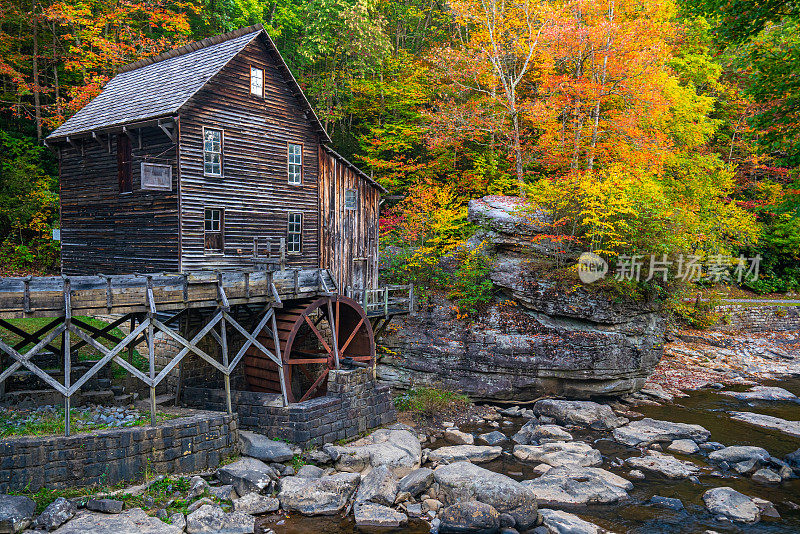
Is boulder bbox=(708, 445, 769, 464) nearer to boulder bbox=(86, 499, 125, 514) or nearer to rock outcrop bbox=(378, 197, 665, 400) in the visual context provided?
rock outcrop bbox=(378, 197, 665, 400)

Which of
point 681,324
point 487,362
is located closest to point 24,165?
point 487,362

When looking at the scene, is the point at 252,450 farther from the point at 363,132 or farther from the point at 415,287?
the point at 363,132


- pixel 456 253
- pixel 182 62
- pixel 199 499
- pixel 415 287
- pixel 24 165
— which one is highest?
pixel 182 62

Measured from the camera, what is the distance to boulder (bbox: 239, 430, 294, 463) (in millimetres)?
11508

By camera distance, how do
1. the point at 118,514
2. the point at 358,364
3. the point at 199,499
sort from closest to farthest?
the point at 118,514, the point at 199,499, the point at 358,364

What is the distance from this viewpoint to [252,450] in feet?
38.0

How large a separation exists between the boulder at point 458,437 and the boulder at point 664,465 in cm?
416

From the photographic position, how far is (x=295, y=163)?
17.1 metres

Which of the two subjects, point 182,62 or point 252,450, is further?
point 182,62

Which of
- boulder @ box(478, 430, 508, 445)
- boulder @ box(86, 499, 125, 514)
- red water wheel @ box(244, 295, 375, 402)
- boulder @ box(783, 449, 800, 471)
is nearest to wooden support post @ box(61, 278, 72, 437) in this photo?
boulder @ box(86, 499, 125, 514)

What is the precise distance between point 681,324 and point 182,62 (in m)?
26.4

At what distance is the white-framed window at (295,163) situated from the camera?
16984 mm

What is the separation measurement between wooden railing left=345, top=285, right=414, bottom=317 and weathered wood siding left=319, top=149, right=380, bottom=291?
542 mm

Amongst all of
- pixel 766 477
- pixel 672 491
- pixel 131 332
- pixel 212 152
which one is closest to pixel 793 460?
pixel 766 477
